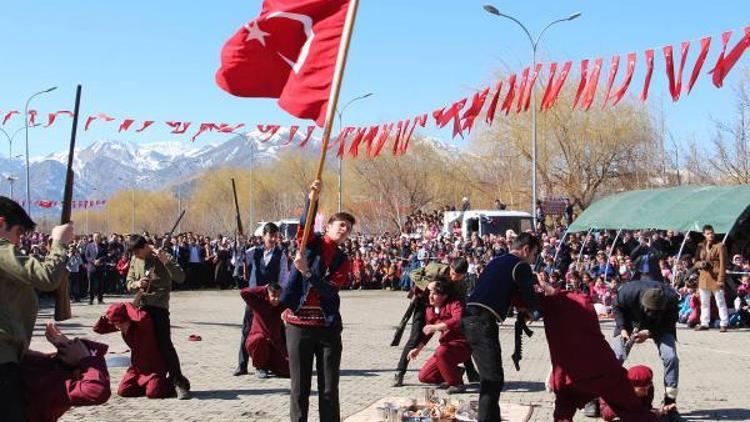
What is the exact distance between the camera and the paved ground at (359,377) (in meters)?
9.32

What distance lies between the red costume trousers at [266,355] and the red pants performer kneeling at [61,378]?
549cm

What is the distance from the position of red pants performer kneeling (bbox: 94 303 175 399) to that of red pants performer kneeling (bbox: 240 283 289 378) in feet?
4.63

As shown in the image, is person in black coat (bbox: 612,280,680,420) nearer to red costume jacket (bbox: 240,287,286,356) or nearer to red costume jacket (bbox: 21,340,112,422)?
red costume jacket (bbox: 240,287,286,356)

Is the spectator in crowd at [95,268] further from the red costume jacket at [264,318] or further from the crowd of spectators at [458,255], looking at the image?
the red costume jacket at [264,318]

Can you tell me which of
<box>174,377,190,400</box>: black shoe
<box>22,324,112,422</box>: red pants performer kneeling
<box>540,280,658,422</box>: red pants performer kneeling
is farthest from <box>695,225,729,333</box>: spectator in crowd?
<box>22,324,112,422</box>: red pants performer kneeling

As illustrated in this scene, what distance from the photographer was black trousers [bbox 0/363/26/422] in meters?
5.21

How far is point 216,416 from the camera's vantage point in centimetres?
907

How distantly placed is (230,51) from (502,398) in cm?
476

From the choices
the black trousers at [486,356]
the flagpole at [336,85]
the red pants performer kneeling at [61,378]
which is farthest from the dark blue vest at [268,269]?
the red pants performer kneeling at [61,378]

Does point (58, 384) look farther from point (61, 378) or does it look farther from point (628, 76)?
point (628, 76)

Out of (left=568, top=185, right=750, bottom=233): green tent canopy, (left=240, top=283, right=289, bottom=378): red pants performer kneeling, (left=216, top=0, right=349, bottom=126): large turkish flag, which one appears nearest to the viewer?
(left=216, top=0, right=349, bottom=126): large turkish flag

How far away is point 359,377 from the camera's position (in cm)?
1180

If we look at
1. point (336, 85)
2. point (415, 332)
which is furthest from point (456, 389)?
point (336, 85)

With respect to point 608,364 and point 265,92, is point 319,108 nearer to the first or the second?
point 265,92
